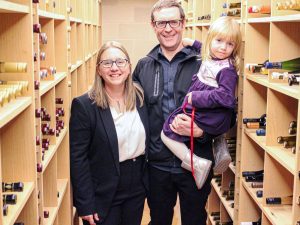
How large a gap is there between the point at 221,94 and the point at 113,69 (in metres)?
0.56

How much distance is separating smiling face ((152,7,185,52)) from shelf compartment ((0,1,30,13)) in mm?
941

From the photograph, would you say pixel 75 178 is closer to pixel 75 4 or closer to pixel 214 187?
pixel 214 187

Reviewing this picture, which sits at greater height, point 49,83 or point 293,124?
point 49,83

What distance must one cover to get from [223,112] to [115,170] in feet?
2.09

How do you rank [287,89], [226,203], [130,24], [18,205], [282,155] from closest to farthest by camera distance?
[18,205]
[287,89]
[282,155]
[226,203]
[130,24]

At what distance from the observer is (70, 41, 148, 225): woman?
2.33 m

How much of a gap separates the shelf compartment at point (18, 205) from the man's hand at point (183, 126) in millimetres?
851

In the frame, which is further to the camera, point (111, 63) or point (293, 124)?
point (111, 63)

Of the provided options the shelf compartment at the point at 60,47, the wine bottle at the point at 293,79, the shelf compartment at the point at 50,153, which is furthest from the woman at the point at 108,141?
the wine bottle at the point at 293,79

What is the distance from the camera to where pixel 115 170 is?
2.37 m

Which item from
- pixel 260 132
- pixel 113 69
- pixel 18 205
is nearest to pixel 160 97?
pixel 113 69

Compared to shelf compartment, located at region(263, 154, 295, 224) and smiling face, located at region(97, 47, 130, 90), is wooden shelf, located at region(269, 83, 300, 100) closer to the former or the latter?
shelf compartment, located at region(263, 154, 295, 224)

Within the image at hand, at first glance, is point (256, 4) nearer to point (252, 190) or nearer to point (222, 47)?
point (222, 47)

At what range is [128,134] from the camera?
237cm
